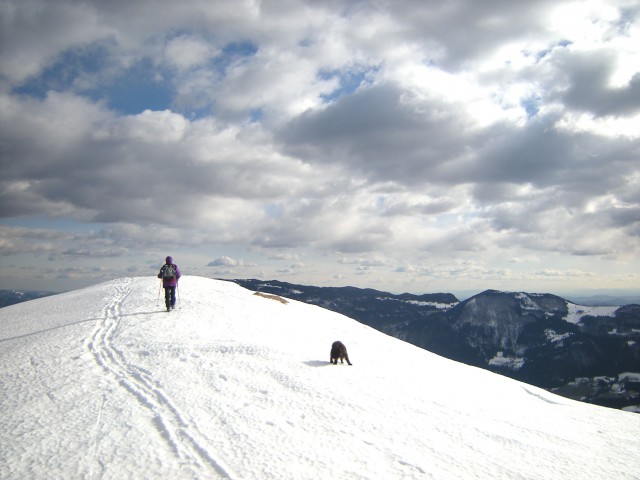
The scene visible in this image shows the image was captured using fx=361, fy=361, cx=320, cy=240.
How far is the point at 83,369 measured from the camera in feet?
43.6

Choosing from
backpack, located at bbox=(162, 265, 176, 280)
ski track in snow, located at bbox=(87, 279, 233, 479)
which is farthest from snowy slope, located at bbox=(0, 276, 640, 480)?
backpack, located at bbox=(162, 265, 176, 280)

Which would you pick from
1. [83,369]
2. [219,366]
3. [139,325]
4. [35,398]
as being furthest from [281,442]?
[139,325]

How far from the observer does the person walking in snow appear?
24094 millimetres

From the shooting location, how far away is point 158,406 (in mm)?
10328

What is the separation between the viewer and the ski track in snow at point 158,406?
25.9ft

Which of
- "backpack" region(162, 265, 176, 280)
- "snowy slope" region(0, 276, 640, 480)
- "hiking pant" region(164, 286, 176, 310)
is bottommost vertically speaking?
"snowy slope" region(0, 276, 640, 480)

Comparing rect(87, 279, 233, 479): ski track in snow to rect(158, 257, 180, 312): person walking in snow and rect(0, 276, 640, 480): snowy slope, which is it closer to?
rect(0, 276, 640, 480): snowy slope

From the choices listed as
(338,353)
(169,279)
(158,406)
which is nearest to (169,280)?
(169,279)

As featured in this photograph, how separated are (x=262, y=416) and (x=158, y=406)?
9.91ft

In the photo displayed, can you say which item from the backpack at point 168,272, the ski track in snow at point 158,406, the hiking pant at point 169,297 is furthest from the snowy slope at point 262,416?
the backpack at point 168,272

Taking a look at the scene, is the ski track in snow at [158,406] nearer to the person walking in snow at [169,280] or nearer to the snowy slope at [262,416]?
the snowy slope at [262,416]

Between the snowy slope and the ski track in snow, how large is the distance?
46mm

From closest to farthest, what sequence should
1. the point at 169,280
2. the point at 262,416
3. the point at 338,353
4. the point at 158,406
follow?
the point at 262,416 → the point at 158,406 → the point at 338,353 → the point at 169,280

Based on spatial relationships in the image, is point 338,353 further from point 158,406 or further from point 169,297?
point 169,297
